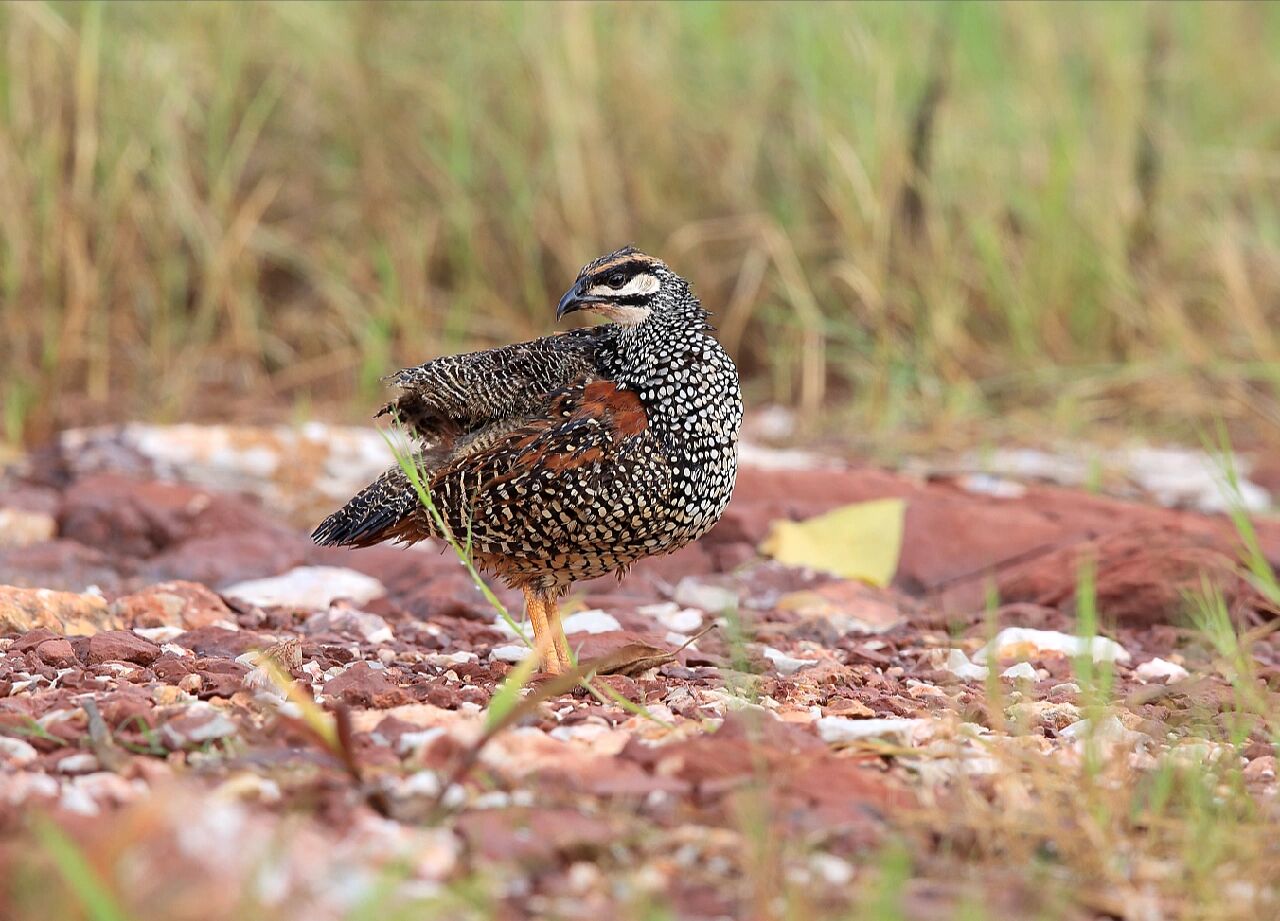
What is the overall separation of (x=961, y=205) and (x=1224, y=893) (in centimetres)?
572

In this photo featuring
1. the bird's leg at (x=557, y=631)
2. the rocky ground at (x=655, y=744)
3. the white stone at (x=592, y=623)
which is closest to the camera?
the rocky ground at (x=655, y=744)

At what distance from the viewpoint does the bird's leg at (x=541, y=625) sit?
3.87m

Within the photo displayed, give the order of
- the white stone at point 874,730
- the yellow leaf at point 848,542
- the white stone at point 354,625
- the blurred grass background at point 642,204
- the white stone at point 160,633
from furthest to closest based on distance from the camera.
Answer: the blurred grass background at point 642,204 → the yellow leaf at point 848,542 → the white stone at point 354,625 → the white stone at point 160,633 → the white stone at point 874,730

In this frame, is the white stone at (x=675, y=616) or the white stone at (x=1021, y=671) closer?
the white stone at (x=1021, y=671)

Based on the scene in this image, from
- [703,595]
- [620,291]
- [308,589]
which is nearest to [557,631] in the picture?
[620,291]

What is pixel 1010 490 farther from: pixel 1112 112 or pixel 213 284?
pixel 213 284

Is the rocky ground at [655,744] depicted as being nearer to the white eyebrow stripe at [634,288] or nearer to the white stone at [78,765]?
the white stone at [78,765]

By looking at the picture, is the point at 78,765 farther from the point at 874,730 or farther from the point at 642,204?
the point at 642,204

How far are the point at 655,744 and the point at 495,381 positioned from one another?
1.38m

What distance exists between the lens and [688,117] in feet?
26.1

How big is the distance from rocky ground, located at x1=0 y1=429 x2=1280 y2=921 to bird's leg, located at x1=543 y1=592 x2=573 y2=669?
0.12 metres

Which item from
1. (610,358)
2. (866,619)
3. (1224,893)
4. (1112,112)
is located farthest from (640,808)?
(1112,112)

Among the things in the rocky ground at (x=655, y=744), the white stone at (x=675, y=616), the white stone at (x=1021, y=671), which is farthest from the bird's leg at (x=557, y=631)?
the white stone at (x=1021, y=671)

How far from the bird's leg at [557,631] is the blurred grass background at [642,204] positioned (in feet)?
10.5
